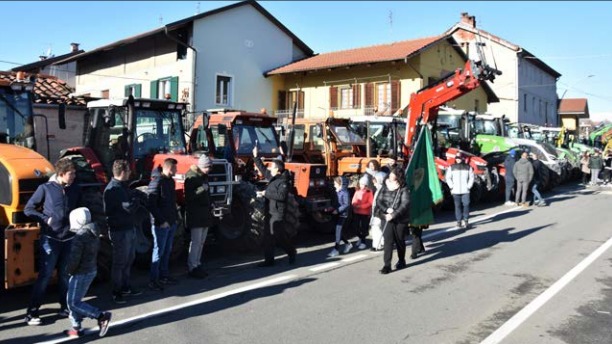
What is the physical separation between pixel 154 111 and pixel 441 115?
44.9 feet

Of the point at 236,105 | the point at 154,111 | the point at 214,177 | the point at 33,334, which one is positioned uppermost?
the point at 236,105

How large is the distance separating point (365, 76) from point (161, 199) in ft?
72.9

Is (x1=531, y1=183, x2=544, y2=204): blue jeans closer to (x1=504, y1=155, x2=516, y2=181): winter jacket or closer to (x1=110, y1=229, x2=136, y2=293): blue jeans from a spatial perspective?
(x1=504, y1=155, x2=516, y2=181): winter jacket

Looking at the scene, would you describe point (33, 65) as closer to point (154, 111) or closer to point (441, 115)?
point (441, 115)

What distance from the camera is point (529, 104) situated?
43344mm

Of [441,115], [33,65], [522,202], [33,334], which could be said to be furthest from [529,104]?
[33,334]

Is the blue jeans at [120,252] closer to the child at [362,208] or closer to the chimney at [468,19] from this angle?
the child at [362,208]

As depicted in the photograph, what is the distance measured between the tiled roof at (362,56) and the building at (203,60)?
1.35 metres

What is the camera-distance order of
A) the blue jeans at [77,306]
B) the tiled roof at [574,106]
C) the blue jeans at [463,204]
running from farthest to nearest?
the tiled roof at [574,106]
the blue jeans at [463,204]
the blue jeans at [77,306]

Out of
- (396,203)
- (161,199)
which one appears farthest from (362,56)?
(161,199)

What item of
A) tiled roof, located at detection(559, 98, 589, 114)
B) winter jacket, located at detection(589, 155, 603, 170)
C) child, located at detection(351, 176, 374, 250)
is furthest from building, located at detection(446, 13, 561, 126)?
child, located at detection(351, 176, 374, 250)

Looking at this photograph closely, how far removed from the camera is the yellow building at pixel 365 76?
87.5 feet

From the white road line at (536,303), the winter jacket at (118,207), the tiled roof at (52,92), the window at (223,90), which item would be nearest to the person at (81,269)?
the winter jacket at (118,207)

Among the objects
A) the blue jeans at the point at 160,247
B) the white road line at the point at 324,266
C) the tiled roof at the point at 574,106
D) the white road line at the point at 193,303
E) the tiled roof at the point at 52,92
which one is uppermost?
the tiled roof at the point at 574,106
